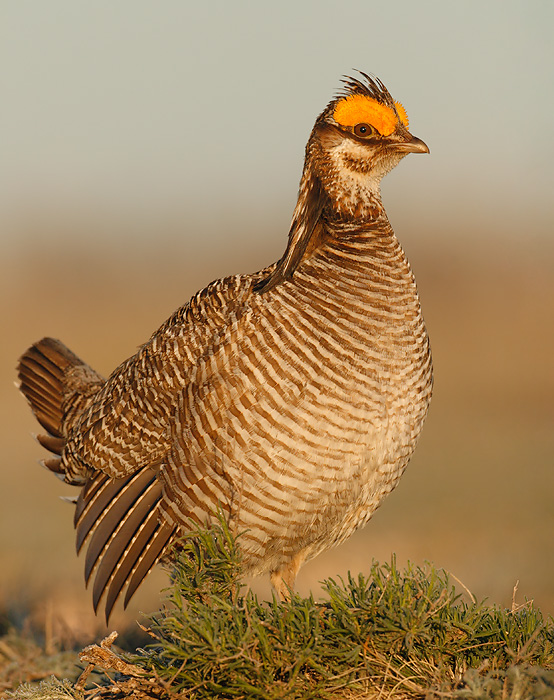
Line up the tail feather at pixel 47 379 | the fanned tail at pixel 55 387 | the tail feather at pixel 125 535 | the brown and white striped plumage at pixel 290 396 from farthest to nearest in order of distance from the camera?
the tail feather at pixel 47 379 → the fanned tail at pixel 55 387 → the tail feather at pixel 125 535 → the brown and white striped plumage at pixel 290 396

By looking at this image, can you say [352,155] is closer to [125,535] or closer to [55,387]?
[125,535]

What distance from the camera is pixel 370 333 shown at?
3955 millimetres

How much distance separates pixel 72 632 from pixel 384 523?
354cm

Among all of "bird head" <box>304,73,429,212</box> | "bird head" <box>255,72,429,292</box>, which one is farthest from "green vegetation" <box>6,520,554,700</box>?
"bird head" <box>304,73,429,212</box>

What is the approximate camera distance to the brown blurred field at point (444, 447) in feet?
21.0

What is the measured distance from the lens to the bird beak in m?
4.26

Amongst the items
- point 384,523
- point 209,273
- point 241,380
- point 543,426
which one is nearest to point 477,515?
point 384,523

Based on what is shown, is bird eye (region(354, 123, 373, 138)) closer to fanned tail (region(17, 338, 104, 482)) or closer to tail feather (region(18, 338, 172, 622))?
tail feather (region(18, 338, 172, 622))

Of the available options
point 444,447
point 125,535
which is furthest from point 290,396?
point 444,447

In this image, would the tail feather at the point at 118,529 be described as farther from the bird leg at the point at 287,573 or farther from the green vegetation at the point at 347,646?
the green vegetation at the point at 347,646

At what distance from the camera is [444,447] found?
1092 centimetres

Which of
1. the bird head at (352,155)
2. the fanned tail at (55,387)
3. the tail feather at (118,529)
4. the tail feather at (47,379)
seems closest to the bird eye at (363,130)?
the bird head at (352,155)

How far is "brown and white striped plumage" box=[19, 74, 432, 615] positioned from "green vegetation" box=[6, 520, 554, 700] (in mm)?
693

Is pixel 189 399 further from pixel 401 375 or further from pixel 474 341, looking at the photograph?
pixel 474 341
